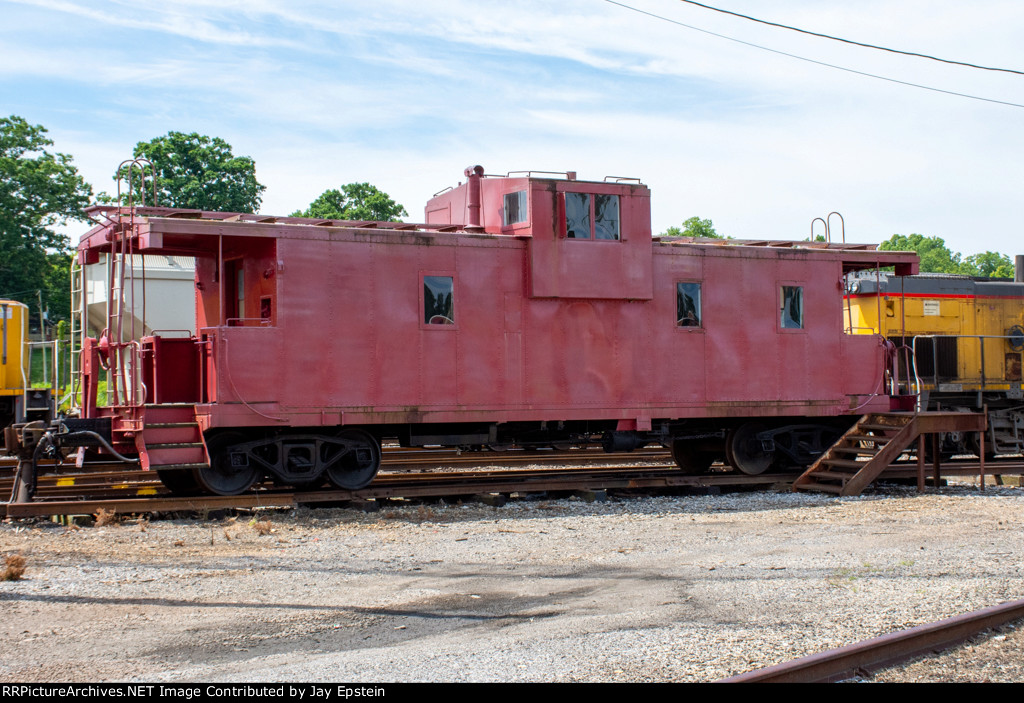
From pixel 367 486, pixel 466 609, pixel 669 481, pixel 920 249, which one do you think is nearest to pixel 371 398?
pixel 367 486

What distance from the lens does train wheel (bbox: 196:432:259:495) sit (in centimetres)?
1174

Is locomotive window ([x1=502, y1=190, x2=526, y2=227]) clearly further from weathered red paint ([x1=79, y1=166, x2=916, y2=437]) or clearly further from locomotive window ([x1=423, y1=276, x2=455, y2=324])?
locomotive window ([x1=423, y1=276, x2=455, y2=324])

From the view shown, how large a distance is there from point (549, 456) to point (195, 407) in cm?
775

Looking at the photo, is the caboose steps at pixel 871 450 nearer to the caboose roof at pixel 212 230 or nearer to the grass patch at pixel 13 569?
the caboose roof at pixel 212 230

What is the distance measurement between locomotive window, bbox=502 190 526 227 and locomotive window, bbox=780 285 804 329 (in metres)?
4.33

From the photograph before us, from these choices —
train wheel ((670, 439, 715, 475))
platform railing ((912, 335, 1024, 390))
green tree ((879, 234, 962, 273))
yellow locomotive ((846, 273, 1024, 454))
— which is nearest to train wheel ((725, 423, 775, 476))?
train wheel ((670, 439, 715, 475))

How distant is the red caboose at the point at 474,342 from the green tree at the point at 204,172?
145 feet

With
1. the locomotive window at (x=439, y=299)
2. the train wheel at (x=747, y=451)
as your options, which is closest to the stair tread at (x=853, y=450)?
the train wheel at (x=747, y=451)

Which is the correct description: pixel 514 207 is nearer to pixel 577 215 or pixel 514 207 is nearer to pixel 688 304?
pixel 577 215

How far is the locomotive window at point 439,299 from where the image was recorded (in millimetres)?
12609

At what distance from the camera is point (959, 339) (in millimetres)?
18500

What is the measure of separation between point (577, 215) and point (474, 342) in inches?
87.6

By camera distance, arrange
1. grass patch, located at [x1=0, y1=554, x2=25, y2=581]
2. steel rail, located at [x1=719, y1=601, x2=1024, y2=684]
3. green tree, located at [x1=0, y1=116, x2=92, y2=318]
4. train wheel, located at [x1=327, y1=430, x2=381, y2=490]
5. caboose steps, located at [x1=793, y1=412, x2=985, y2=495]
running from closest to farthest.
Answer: steel rail, located at [x1=719, y1=601, x2=1024, y2=684] < grass patch, located at [x1=0, y1=554, x2=25, y2=581] < train wheel, located at [x1=327, y1=430, x2=381, y2=490] < caboose steps, located at [x1=793, y1=412, x2=985, y2=495] < green tree, located at [x1=0, y1=116, x2=92, y2=318]

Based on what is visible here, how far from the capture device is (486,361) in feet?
42.1
